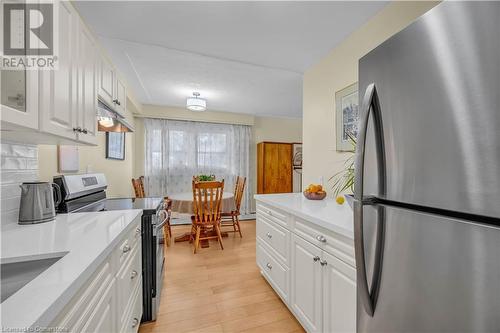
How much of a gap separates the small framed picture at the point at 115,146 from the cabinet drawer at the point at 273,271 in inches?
92.2

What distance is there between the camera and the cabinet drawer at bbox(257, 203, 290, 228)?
68.7 inches

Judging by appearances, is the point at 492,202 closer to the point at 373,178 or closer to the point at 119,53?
the point at 373,178

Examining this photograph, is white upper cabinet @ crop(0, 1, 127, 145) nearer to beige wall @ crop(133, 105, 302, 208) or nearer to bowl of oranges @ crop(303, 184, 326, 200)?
bowl of oranges @ crop(303, 184, 326, 200)

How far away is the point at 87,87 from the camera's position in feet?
4.59

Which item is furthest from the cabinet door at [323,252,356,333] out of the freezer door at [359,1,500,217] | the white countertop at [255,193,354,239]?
the freezer door at [359,1,500,217]

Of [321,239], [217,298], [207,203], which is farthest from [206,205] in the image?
[321,239]

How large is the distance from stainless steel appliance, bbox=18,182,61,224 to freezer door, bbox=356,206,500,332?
1.71m

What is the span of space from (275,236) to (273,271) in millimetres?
358

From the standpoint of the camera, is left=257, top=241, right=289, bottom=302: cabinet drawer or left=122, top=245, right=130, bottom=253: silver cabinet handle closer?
left=122, top=245, right=130, bottom=253: silver cabinet handle

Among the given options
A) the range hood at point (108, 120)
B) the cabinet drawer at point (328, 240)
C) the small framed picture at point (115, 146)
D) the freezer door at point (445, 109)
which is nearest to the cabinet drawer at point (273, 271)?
the cabinet drawer at point (328, 240)

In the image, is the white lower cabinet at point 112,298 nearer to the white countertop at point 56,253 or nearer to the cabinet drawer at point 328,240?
the white countertop at point 56,253

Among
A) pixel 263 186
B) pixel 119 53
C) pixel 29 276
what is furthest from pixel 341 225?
pixel 263 186

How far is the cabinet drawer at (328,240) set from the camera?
1064 mm

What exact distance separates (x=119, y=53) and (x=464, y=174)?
2.88 m
